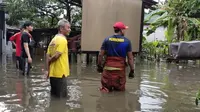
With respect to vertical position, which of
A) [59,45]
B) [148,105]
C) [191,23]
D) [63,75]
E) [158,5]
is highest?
[158,5]

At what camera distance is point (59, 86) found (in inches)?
242

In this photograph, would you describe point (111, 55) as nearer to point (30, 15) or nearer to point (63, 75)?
point (63, 75)

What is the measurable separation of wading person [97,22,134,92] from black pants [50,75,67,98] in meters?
1.18

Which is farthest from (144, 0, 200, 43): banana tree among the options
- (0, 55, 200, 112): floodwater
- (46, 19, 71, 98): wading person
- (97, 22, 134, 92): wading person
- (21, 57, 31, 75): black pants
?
Answer: (46, 19, 71, 98): wading person

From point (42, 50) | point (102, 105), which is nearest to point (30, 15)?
point (42, 50)

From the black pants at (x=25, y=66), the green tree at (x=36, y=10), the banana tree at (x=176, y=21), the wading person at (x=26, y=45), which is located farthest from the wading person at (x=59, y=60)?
the green tree at (x=36, y=10)

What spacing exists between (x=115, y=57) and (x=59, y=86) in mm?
1478

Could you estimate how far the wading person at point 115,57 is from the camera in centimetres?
689

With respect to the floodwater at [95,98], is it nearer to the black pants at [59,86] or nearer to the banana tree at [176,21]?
the black pants at [59,86]

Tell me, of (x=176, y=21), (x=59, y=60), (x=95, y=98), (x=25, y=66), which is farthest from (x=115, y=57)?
(x=176, y=21)

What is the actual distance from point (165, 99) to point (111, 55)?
1476mm

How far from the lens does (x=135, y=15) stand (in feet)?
47.6

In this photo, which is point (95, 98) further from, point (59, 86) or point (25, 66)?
point (25, 66)

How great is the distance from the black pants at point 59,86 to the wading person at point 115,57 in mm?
1176
